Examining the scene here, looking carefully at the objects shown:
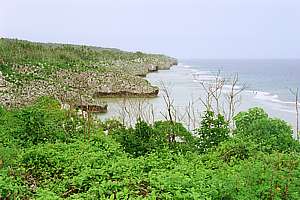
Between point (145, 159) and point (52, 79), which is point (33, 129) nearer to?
point (145, 159)

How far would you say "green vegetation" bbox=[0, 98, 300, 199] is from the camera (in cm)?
639

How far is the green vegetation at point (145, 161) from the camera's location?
6387 mm

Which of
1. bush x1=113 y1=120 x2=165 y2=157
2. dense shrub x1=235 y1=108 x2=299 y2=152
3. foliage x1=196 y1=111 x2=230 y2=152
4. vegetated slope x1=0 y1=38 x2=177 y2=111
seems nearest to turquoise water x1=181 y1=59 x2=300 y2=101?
vegetated slope x1=0 y1=38 x2=177 y2=111

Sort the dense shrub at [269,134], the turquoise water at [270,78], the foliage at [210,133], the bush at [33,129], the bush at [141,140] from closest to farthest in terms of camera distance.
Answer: the bush at [141,140], the bush at [33,129], the dense shrub at [269,134], the foliage at [210,133], the turquoise water at [270,78]

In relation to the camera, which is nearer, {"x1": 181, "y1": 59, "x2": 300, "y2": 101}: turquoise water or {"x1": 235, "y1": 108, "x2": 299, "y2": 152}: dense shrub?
{"x1": 235, "y1": 108, "x2": 299, "y2": 152}: dense shrub

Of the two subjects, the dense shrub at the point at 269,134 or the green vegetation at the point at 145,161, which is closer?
the green vegetation at the point at 145,161

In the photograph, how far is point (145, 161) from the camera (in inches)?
320

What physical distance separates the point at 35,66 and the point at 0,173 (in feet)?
78.2

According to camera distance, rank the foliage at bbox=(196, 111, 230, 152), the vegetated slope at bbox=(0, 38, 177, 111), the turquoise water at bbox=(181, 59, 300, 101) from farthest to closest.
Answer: the turquoise water at bbox=(181, 59, 300, 101), the vegetated slope at bbox=(0, 38, 177, 111), the foliage at bbox=(196, 111, 230, 152)

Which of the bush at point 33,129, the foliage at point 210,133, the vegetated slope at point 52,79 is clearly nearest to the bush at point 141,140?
the foliage at point 210,133

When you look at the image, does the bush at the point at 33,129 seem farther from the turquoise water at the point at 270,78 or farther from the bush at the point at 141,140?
the turquoise water at the point at 270,78

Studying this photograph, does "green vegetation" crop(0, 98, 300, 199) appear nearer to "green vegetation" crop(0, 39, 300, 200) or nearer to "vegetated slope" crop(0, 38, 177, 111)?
"green vegetation" crop(0, 39, 300, 200)

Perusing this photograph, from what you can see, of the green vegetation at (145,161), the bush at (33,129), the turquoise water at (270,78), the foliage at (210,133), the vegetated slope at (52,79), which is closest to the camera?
the green vegetation at (145,161)

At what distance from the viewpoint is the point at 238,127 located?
12.6 metres
